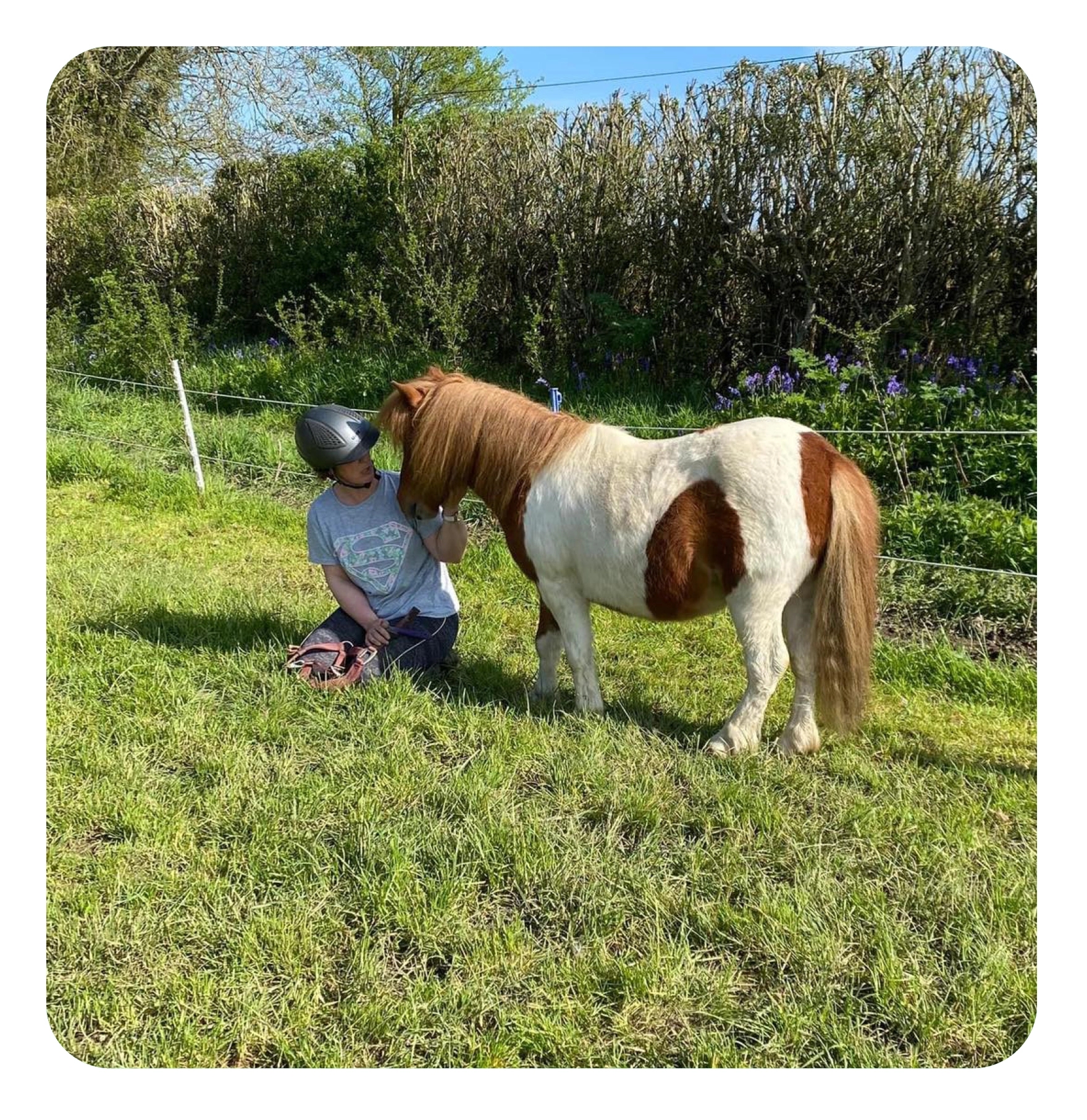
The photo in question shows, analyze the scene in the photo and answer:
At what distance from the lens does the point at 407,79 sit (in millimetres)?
16953

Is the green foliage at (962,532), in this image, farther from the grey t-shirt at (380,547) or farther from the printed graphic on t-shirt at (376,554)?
the printed graphic on t-shirt at (376,554)

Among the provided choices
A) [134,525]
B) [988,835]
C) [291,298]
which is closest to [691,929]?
[988,835]

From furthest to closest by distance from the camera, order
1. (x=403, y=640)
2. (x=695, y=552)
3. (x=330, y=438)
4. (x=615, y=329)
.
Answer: (x=615, y=329) → (x=403, y=640) → (x=330, y=438) → (x=695, y=552)

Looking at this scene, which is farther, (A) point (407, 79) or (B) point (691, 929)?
(A) point (407, 79)

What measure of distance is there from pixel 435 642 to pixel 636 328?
506 cm

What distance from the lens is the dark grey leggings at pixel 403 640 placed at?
407cm

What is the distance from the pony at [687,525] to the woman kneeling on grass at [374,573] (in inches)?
11.6

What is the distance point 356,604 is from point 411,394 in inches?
45.6

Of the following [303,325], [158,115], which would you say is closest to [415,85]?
[158,115]

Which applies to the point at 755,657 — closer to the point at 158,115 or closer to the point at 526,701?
the point at 526,701

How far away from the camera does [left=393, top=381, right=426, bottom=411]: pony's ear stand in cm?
374

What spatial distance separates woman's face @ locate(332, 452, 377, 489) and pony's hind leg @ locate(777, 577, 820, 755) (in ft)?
7.09

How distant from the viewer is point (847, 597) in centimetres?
324

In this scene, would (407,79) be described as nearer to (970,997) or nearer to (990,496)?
(990,496)
